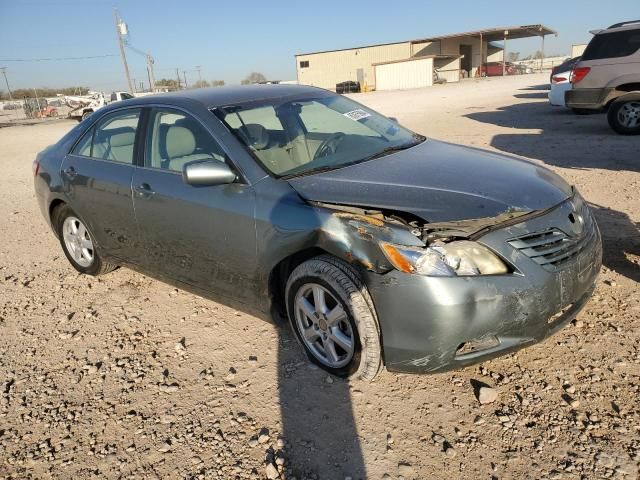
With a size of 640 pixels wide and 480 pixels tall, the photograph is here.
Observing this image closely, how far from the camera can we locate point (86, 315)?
158 inches

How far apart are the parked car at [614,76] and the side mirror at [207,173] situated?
9.59 metres

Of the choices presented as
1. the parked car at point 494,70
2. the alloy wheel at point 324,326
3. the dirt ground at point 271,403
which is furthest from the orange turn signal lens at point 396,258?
the parked car at point 494,70

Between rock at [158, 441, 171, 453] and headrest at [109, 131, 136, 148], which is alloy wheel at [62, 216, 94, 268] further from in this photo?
rock at [158, 441, 171, 453]

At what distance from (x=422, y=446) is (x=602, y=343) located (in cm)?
142

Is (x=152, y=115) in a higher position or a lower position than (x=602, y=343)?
higher

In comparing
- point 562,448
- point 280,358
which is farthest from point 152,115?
point 562,448

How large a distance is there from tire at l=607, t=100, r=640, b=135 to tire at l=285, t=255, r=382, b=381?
381 inches

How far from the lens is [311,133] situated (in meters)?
3.77

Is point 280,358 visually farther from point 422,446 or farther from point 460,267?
point 460,267

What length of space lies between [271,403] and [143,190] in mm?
1813

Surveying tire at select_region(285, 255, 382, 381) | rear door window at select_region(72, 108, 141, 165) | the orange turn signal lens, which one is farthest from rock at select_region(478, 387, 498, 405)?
rear door window at select_region(72, 108, 141, 165)

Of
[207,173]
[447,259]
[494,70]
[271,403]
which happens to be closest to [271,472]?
[271,403]

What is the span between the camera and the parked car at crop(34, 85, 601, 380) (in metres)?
2.41

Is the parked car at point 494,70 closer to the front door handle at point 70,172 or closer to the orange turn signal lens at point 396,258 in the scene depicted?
the front door handle at point 70,172
